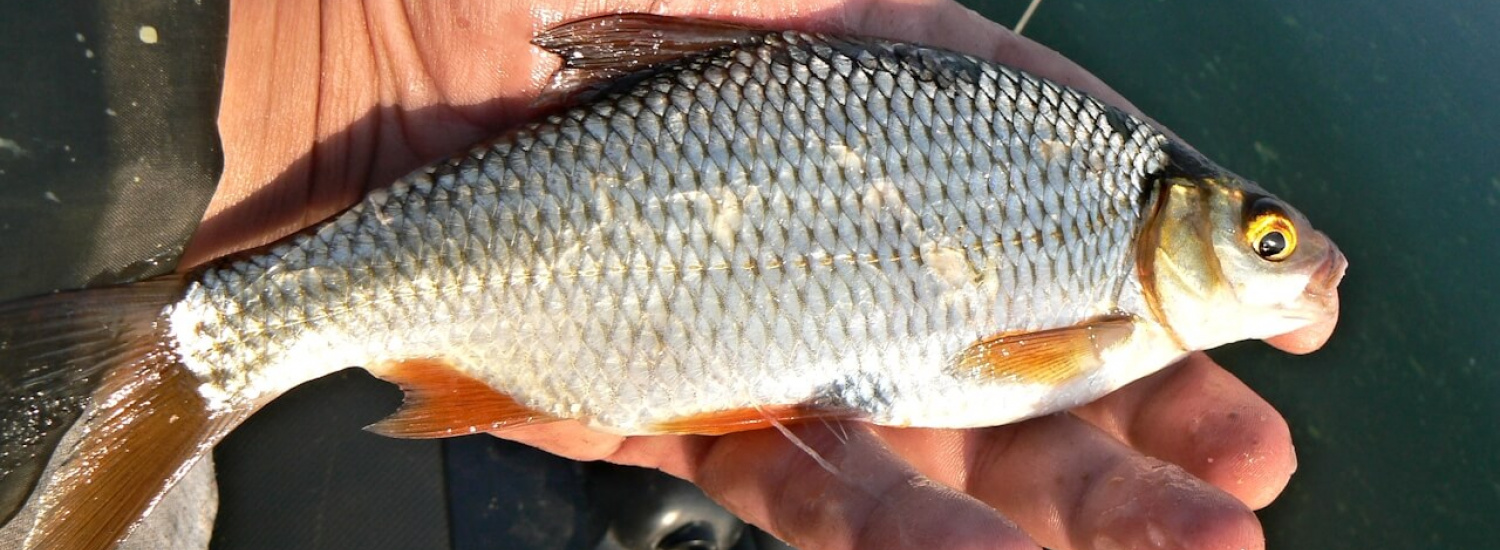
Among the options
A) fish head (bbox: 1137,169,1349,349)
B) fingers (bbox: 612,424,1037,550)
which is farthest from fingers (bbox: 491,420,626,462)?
fish head (bbox: 1137,169,1349,349)

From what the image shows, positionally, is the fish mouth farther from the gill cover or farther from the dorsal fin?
the dorsal fin

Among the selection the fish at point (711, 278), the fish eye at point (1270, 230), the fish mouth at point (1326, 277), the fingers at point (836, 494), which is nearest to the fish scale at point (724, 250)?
the fish at point (711, 278)

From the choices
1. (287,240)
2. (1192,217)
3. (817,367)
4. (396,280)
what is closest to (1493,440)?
(1192,217)

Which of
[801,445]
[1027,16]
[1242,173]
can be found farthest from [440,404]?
[1242,173]

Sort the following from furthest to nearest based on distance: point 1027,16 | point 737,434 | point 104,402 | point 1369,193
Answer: point 1027,16
point 1369,193
point 737,434
point 104,402

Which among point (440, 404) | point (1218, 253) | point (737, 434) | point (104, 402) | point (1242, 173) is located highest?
point (1242, 173)

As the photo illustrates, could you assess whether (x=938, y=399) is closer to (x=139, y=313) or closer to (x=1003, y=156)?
(x=1003, y=156)

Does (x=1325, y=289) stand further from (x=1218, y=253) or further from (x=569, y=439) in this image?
(x=569, y=439)
